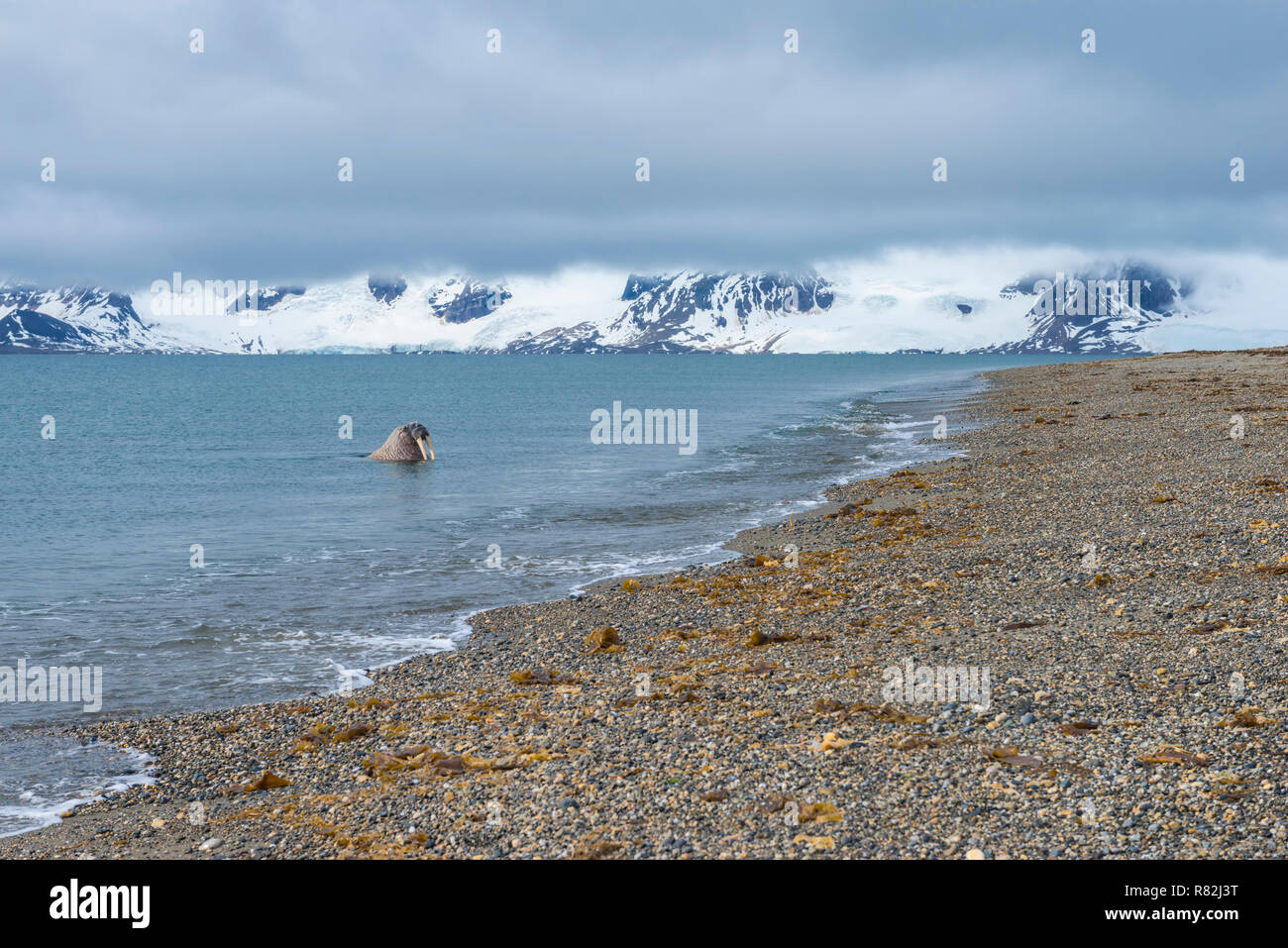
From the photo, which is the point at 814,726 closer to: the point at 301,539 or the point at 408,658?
the point at 408,658

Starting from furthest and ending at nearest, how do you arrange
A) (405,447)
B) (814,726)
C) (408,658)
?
(405,447), (408,658), (814,726)

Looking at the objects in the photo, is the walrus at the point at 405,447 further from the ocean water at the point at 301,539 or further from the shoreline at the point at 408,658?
the shoreline at the point at 408,658

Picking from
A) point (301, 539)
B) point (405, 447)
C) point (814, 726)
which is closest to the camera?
point (814, 726)

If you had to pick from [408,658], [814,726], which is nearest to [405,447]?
[408,658]

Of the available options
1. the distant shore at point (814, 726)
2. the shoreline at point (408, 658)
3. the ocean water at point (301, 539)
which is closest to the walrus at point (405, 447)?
the ocean water at point (301, 539)

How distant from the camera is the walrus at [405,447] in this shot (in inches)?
2016

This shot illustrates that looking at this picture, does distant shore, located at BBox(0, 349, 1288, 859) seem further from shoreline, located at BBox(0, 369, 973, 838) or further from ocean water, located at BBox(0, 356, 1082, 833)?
ocean water, located at BBox(0, 356, 1082, 833)

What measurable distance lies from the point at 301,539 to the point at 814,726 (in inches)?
870

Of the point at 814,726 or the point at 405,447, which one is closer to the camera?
the point at 814,726

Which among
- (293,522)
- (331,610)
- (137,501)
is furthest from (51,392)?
(331,610)

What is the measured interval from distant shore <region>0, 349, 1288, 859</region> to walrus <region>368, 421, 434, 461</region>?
102 ft

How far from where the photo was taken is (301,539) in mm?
29875

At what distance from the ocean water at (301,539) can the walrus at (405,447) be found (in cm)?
143

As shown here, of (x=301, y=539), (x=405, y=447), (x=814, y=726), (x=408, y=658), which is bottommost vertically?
(x=408, y=658)
